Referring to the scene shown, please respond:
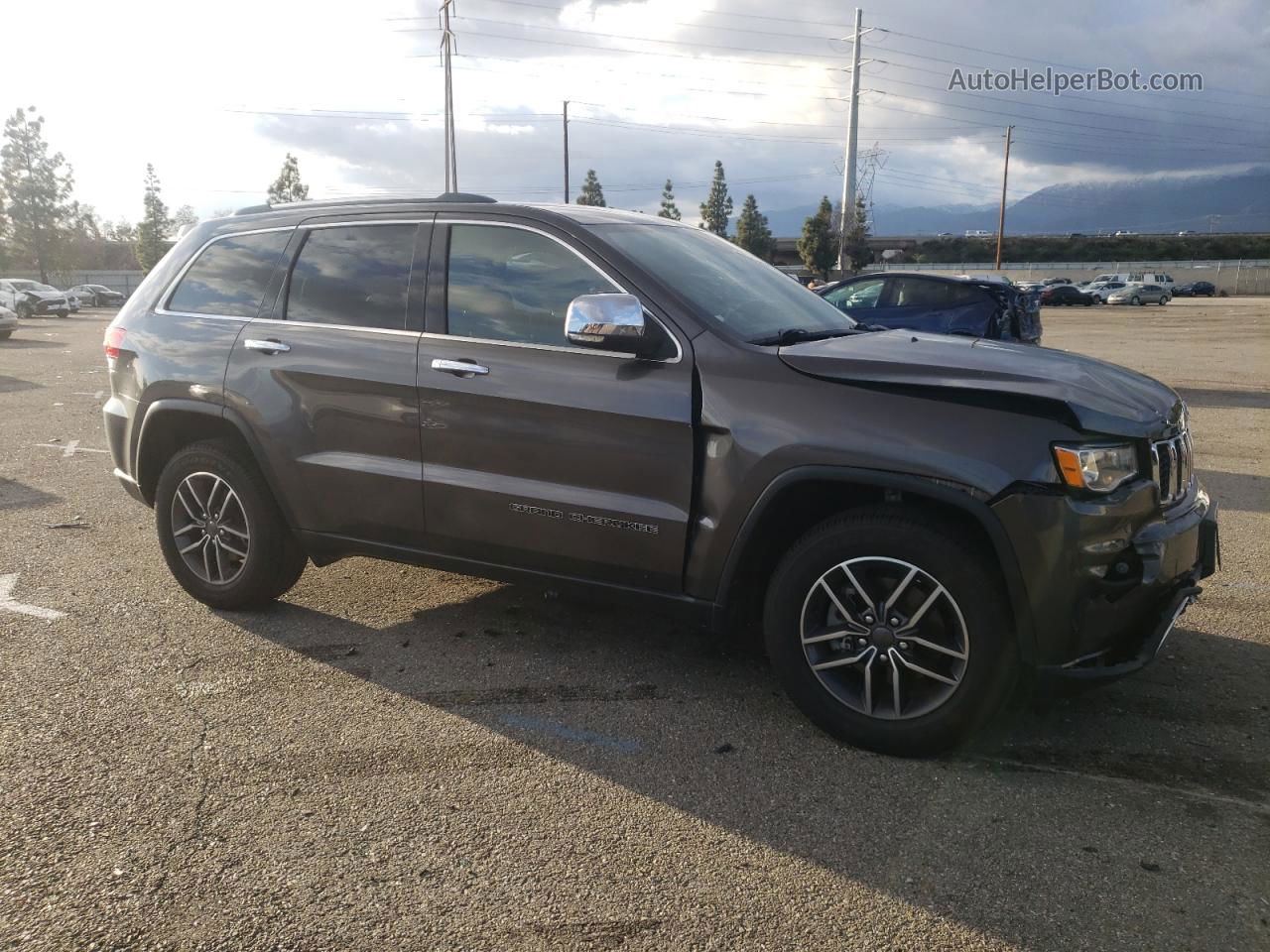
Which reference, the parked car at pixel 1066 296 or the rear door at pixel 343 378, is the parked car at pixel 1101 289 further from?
the rear door at pixel 343 378

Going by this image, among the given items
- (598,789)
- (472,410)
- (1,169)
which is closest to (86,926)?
(598,789)

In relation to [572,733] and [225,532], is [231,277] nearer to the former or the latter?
[225,532]

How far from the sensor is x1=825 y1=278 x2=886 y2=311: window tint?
13.1 m

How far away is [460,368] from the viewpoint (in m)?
3.97

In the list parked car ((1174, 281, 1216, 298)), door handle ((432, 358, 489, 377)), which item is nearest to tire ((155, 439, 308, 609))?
door handle ((432, 358, 489, 377))

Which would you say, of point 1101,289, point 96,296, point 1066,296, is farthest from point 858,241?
point 96,296

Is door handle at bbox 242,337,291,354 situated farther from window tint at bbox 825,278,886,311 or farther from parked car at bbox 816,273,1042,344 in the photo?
window tint at bbox 825,278,886,311

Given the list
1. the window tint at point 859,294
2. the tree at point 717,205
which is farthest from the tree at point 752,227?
the window tint at point 859,294

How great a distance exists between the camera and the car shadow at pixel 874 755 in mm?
2771

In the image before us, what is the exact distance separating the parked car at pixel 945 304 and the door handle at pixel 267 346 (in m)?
8.39

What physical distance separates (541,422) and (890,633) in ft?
4.86

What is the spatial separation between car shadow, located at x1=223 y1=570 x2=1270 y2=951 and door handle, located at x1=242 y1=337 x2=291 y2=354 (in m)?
1.29

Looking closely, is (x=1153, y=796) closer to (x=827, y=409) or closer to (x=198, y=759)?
(x=827, y=409)

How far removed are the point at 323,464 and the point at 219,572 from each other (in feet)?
3.05
